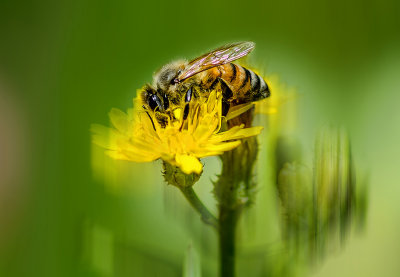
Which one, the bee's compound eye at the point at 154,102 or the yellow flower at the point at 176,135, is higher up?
the bee's compound eye at the point at 154,102

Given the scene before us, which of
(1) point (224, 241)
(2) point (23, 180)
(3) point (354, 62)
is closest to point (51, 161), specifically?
(2) point (23, 180)

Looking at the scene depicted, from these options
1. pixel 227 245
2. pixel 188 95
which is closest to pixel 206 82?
pixel 188 95

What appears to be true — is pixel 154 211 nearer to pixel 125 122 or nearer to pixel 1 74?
pixel 125 122

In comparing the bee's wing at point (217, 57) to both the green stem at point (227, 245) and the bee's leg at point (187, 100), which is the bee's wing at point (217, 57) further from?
the green stem at point (227, 245)

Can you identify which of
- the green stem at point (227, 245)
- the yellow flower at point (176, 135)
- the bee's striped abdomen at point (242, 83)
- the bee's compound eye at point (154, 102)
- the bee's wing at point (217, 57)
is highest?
the bee's wing at point (217, 57)

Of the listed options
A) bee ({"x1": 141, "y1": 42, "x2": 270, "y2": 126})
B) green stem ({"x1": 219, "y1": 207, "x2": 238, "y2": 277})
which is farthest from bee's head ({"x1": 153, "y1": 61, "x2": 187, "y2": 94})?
green stem ({"x1": 219, "y1": 207, "x2": 238, "y2": 277})

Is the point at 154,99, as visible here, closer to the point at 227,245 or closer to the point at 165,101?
the point at 165,101

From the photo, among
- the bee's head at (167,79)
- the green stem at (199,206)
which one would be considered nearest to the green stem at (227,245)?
the green stem at (199,206)

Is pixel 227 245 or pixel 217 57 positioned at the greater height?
pixel 217 57
